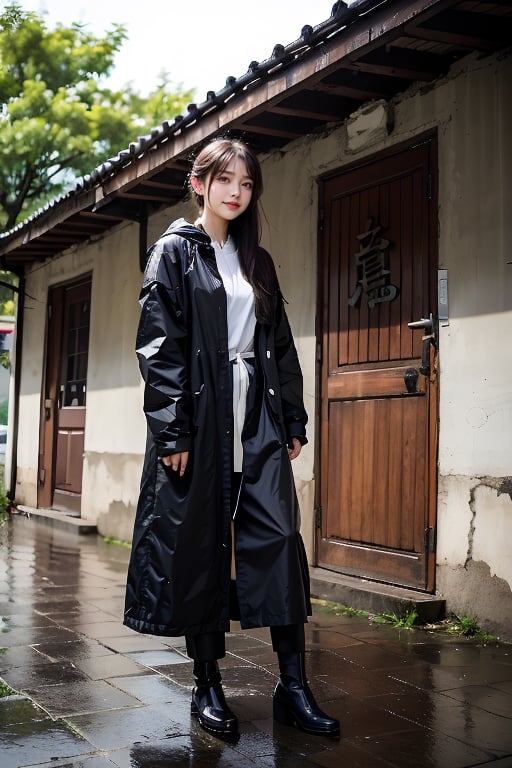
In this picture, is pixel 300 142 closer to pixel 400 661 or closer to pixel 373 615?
pixel 373 615

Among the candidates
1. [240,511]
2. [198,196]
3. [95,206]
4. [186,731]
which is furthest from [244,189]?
[95,206]

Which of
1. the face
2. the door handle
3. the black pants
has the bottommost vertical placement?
the black pants

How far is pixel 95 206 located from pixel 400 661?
5.16 metres

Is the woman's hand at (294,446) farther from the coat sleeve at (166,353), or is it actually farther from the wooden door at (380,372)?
the wooden door at (380,372)

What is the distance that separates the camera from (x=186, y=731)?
2.88 m

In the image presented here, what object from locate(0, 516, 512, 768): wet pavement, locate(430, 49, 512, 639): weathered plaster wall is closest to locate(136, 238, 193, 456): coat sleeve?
locate(0, 516, 512, 768): wet pavement

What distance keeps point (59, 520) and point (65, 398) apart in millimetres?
1769

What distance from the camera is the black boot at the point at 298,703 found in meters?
2.83

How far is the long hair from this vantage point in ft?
10.0

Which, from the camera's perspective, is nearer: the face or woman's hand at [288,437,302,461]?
the face

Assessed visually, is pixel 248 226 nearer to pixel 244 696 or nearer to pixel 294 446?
pixel 294 446

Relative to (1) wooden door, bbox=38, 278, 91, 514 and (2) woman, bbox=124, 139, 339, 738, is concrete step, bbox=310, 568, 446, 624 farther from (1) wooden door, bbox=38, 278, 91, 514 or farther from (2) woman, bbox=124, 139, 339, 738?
(1) wooden door, bbox=38, 278, 91, 514

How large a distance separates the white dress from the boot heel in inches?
31.8

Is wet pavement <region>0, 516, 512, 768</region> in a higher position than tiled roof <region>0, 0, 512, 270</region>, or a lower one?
lower
